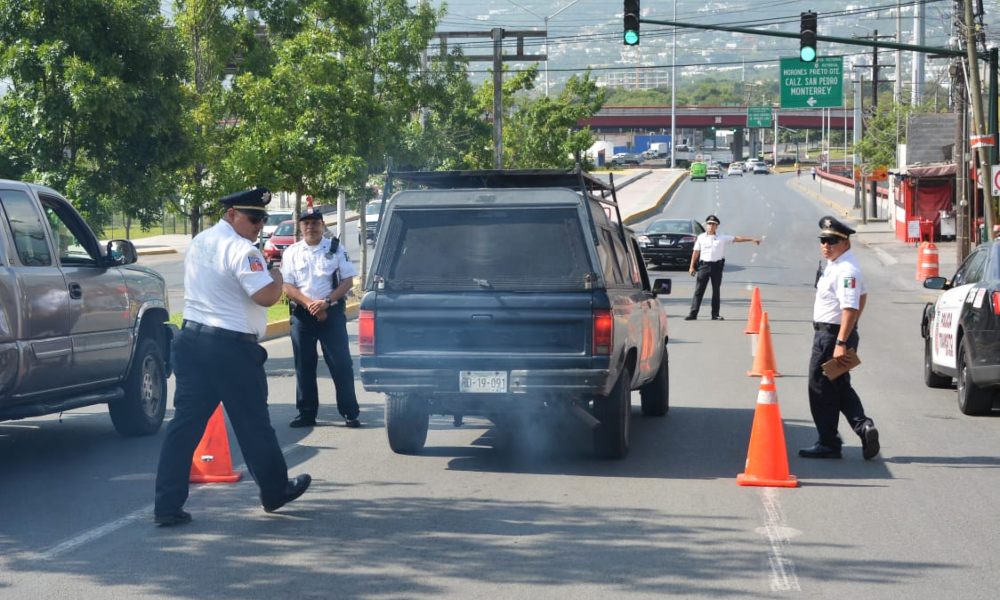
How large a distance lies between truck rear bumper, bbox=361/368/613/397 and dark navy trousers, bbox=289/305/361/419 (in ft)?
6.53

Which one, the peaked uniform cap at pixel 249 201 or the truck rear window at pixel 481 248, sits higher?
the peaked uniform cap at pixel 249 201

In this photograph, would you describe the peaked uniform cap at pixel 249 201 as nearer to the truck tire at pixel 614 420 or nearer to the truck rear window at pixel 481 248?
the truck rear window at pixel 481 248

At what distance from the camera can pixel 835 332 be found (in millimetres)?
9562

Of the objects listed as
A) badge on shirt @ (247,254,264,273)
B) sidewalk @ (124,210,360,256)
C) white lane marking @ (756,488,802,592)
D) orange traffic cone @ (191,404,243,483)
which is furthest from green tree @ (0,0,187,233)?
sidewalk @ (124,210,360,256)

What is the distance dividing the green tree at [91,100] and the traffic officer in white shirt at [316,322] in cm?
563

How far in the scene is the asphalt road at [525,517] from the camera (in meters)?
6.24

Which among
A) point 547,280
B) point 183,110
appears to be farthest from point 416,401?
point 183,110

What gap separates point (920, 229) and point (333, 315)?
1631 inches

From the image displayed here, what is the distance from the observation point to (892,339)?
Result: 20047 mm

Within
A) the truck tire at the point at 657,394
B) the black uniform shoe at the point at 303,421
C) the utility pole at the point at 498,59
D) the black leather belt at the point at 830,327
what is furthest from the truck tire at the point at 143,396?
the utility pole at the point at 498,59

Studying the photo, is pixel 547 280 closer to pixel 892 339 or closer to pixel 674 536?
pixel 674 536

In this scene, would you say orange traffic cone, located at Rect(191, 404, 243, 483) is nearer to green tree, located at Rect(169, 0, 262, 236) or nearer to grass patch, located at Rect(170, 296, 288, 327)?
grass patch, located at Rect(170, 296, 288, 327)

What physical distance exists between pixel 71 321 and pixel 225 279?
9.14 ft

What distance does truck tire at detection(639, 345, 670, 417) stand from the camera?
11727 millimetres
